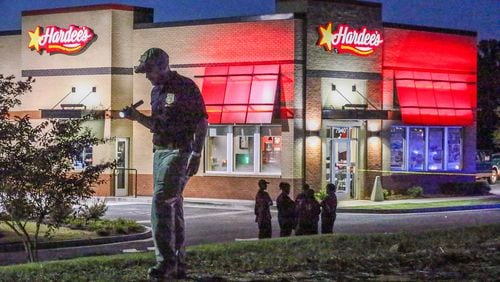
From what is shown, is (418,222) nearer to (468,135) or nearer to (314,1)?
(314,1)

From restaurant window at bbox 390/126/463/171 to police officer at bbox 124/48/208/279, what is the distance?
2873 cm

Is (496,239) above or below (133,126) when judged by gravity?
below

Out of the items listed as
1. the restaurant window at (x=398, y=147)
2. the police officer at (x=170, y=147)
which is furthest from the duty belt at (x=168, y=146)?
the restaurant window at (x=398, y=147)

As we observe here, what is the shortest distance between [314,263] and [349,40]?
996 inches

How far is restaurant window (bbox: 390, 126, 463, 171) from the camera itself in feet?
127

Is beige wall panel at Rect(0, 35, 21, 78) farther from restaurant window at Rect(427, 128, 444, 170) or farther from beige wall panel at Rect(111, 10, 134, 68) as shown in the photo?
restaurant window at Rect(427, 128, 444, 170)

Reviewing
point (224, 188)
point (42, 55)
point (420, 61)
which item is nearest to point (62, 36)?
point (42, 55)

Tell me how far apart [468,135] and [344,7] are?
8909 millimetres

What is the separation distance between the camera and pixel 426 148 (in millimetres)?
39625

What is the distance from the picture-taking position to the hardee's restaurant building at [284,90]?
3516cm

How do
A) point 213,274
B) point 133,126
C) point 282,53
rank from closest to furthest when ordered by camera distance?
point 213,274, point 282,53, point 133,126

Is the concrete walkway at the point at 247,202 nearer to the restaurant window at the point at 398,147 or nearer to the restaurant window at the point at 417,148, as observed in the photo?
the restaurant window at the point at 398,147

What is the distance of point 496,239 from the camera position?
14.5 m

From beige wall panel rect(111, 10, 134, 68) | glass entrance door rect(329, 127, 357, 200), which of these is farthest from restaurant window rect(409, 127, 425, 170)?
beige wall panel rect(111, 10, 134, 68)
